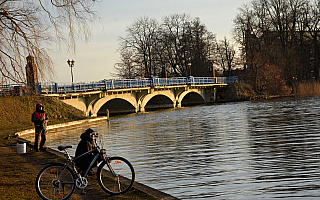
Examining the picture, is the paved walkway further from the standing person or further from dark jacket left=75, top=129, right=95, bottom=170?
the standing person

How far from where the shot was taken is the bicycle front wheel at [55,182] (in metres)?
6.70

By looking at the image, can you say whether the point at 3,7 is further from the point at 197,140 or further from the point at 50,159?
the point at 197,140

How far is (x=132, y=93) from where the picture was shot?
45312mm

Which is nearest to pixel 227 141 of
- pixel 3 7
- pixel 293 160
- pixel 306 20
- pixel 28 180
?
pixel 293 160

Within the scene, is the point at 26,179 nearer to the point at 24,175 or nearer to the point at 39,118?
the point at 24,175

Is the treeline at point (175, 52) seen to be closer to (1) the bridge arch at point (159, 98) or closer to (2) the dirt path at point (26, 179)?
(1) the bridge arch at point (159, 98)

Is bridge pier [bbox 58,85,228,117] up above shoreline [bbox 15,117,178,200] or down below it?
above

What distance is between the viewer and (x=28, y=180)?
8.38m

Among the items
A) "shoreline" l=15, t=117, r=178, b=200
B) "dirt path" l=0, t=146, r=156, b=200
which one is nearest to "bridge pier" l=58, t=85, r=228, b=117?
"shoreline" l=15, t=117, r=178, b=200

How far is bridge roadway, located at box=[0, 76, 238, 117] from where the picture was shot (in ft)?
118

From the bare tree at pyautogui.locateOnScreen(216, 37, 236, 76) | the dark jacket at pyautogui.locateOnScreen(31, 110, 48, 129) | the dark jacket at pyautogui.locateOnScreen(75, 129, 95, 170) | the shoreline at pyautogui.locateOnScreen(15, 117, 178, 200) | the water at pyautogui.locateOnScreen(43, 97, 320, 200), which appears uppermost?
the bare tree at pyautogui.locateOnScreen(216, 37, 236, 76)

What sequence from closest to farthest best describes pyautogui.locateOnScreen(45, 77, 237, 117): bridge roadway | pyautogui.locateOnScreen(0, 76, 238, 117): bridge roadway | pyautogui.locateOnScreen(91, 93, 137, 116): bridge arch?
pyautogui.locateOnScreen(0, 76, 238, 117): bridge roadway
pyautogui.locateOnScreen(45, 77, 237, 117): bridge roadway
pyautogui.locateOnScreen(91, 93, 137, 116): bridge arch

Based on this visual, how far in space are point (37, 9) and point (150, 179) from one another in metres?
4.54

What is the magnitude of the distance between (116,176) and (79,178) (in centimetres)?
65
